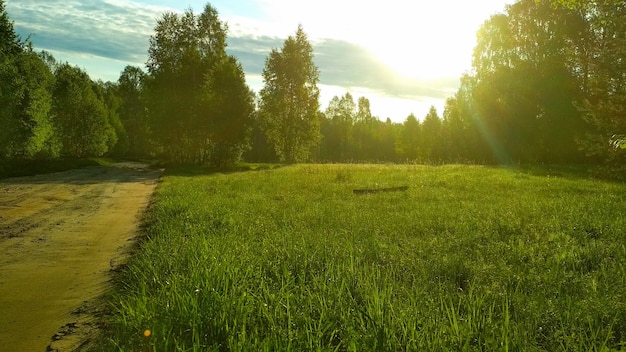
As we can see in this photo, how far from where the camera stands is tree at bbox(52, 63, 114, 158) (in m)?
59.8

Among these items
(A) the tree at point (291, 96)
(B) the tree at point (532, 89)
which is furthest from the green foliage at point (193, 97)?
(B) the tree at point (532, 89)

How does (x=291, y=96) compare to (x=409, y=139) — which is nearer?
(x=291, y=96)

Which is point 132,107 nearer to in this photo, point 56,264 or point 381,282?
point 56,264

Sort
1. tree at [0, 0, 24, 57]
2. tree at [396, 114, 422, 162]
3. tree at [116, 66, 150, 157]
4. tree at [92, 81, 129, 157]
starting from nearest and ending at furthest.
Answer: tree at [0, 0, 24, 57]
tree at [92, 81, 129, 157]
tree at [116, 66, 150, 157]
tree at [396, 114, 422, 162]

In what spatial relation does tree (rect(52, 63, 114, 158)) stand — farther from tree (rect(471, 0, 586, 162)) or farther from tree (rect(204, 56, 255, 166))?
tree (rect(471, 0, 586, 162))

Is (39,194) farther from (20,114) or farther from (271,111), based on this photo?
(271,111)

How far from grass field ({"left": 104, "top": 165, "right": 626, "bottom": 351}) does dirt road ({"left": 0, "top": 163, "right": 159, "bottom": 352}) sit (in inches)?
24.8

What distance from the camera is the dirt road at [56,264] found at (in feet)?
17.0

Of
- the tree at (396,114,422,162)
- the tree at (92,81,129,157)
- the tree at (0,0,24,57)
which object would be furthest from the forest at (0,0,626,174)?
the tree at (396,114,422,162)

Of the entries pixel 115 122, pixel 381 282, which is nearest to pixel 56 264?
pixel 381 282

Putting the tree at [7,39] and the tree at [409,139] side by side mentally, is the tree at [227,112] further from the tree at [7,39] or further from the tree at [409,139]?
the tree at [409,139]

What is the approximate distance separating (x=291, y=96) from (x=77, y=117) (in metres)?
31.2

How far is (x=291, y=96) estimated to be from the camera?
5422 cm

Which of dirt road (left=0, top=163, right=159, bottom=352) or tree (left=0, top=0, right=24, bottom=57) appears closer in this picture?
dirt road (left=0, top=163, right=159, bottom=352)
